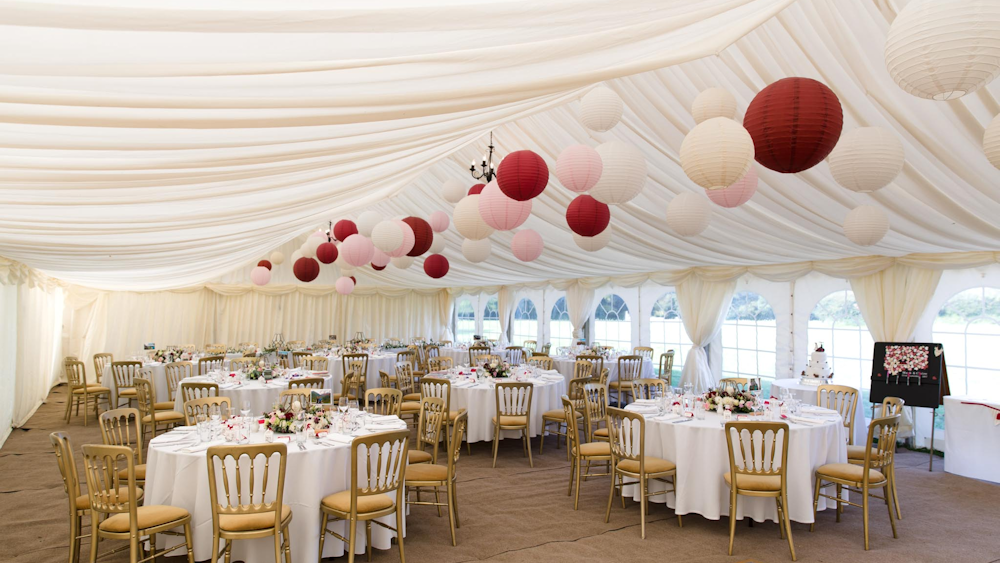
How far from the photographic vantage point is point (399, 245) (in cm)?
623

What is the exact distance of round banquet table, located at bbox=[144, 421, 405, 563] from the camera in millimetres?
3979

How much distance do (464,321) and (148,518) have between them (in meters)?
15.7

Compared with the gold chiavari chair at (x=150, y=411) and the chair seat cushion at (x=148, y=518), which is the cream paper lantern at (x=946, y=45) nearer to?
the chair seat cushion at (x=148, y=518)

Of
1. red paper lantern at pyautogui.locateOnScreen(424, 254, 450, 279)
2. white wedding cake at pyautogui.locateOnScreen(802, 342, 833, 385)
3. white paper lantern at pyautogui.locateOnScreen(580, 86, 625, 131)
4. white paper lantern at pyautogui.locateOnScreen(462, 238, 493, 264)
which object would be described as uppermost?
white paper lantern at pyautogui.locateOnScreen(580, 86, 625, 131)

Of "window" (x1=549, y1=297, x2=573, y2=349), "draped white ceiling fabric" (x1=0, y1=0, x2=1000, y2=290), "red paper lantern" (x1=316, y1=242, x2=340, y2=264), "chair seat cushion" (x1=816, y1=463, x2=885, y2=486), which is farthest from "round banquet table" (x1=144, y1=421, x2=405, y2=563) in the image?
"window" (x1=549, y1=297, x2=573, y2=349)

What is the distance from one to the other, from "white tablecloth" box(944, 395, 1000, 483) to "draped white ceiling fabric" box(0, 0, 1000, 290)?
2008 mm

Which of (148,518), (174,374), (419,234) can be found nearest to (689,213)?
(419,234)

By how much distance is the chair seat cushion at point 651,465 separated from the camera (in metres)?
5.07

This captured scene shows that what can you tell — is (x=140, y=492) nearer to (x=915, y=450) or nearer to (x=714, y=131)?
(x=714, y=131)

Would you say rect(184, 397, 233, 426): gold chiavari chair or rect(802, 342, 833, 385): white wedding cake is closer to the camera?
rect(184, 397, 233, 426): gold chiavari chair

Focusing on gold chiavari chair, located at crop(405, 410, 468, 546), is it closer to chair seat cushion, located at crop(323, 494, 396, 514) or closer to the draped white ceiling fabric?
chair seat cushion, located at crop(323, 494, 396, 514)


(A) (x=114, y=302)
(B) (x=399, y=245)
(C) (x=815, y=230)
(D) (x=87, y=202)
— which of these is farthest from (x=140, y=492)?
(A) (x=114, y=302)

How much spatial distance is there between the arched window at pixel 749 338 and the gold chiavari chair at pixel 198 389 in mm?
9101

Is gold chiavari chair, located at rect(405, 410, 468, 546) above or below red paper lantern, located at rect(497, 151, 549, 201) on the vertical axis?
below
